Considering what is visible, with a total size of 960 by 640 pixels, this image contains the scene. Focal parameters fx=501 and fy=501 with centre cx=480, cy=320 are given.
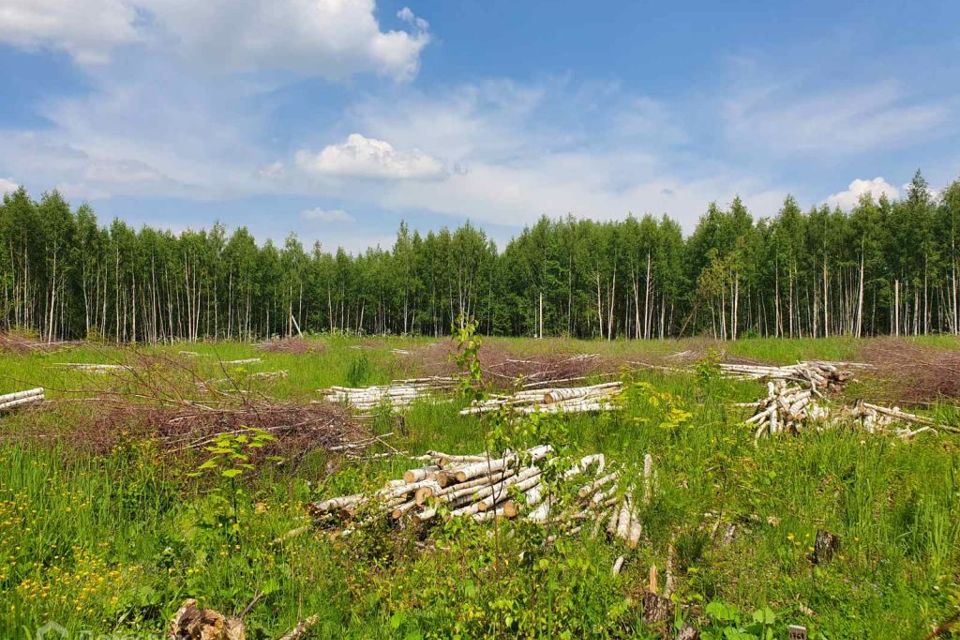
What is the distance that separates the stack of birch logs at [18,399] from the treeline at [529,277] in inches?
1499

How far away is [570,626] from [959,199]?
5269cm

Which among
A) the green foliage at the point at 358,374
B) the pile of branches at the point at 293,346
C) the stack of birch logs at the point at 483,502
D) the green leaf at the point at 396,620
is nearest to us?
the green leaf at the point at 396,620

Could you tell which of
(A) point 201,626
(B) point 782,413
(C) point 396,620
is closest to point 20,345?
(A) point 201,626

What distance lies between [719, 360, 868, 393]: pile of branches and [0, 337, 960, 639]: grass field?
466 cm

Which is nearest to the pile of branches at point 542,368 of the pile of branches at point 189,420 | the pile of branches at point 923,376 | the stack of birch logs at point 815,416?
the stack of birch logs at point 815,416

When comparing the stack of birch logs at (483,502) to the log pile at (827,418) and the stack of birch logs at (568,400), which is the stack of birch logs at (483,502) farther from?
the log pile at (827,418)

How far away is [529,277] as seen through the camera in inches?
2195

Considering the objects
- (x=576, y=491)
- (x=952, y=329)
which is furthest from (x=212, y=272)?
(x=952, y=329)

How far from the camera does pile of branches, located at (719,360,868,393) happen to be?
448 inches

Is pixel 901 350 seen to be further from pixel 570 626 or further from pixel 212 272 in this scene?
pixel 212 272

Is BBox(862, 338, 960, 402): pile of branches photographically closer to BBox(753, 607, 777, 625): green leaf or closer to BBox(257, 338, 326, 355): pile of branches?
BBox(753, 607, 777, 625): green leaf

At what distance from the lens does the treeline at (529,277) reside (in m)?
42.1

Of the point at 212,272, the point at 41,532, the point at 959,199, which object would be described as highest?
the point at 959,199

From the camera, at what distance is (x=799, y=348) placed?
1761 cm
